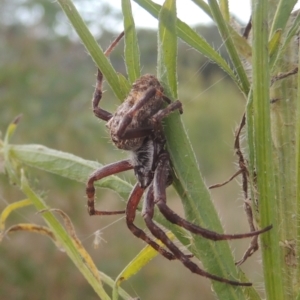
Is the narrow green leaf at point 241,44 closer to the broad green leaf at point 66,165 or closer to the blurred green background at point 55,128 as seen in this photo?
the broad green leaf at point 66,165

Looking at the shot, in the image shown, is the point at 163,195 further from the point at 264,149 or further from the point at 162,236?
the point at 264,149

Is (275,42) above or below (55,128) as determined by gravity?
below

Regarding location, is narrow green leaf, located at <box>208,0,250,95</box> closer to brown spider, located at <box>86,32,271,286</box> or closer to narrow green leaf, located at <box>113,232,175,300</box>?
brown spider, located at <box>86,32,271,286</box>

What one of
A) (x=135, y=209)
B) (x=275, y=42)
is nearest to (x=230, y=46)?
(x=275, y=42)

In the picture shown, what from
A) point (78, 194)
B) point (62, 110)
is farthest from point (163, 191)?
point (78, 194)

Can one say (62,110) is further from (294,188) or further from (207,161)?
(207,161)
